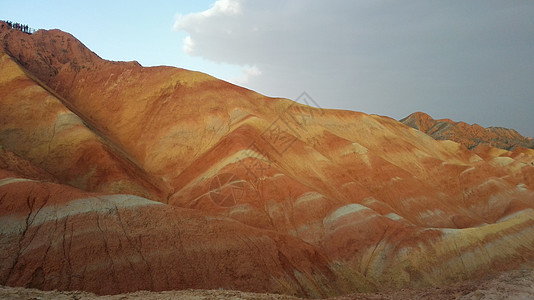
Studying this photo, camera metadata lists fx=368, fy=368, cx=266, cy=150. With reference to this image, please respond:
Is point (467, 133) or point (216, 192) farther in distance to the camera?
point (467, 133)

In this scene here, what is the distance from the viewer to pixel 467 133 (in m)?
125

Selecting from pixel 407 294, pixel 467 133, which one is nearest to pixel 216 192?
pixel 407 294

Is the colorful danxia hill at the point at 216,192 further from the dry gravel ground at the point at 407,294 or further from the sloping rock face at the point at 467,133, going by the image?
the sloping rock face at the point at 467,133

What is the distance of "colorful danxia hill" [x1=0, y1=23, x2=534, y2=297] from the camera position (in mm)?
22328

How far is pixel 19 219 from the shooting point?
2270 cm

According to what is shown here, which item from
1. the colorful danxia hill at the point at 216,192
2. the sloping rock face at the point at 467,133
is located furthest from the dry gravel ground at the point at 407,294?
the sloping rock face at the point at 467,133

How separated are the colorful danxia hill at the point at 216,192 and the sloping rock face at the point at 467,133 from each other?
110 ft

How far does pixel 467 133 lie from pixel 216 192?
111133 mm

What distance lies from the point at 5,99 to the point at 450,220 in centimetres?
6437

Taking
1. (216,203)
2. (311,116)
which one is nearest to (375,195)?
(311,116)

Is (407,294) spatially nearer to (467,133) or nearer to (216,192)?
(216,192)

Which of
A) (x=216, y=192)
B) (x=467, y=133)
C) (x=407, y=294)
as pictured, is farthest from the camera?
(x=467, y=133)

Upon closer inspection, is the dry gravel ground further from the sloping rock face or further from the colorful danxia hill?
the sloping rock face

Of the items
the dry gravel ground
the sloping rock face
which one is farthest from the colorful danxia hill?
the sloping rock face
